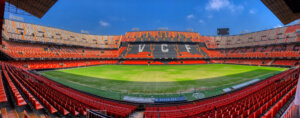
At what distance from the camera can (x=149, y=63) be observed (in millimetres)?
47406

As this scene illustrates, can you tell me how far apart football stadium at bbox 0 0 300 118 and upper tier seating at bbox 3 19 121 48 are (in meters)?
0.23

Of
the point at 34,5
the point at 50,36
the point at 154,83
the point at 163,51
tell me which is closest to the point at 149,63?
the point at 163,51

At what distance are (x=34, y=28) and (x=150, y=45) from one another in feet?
131

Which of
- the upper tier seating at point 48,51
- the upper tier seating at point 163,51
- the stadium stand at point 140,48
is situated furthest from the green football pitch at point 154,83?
the upper tier seating at point 163,51

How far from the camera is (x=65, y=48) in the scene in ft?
135

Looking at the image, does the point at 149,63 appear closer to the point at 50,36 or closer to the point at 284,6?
the point at 50,36

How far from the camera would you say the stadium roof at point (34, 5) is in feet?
32.8

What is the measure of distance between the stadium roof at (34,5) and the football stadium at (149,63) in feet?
0.21

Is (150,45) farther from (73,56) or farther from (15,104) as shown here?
(15,104)

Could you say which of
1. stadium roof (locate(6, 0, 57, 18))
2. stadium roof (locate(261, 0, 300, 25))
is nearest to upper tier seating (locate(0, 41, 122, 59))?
stadium roof (locate(6, 0, 57, 18))

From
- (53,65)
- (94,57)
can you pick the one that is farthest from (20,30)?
(94,57)

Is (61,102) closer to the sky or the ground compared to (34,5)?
closer to the ground

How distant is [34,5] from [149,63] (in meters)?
38.5

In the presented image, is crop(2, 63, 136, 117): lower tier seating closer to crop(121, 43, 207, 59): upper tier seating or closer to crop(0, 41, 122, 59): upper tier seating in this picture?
crop(0, 41, 122, 59): upper tier seating
